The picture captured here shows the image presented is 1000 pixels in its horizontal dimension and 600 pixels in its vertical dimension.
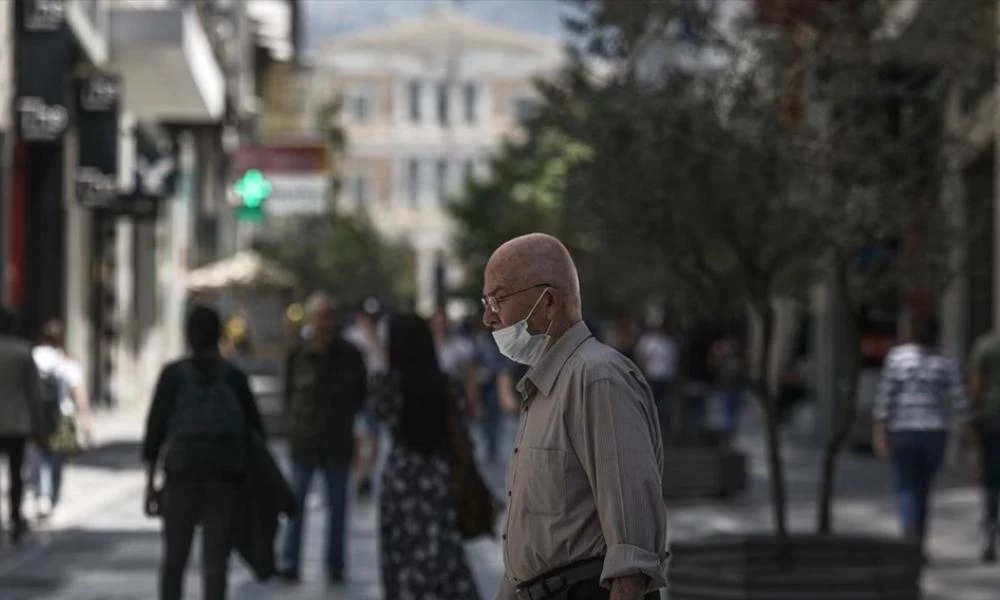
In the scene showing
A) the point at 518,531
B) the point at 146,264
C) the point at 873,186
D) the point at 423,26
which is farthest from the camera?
the point at 423,26

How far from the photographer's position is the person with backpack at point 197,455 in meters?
10.3

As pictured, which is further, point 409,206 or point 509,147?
point 409,206

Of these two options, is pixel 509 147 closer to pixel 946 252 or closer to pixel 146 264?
pixel 146 264

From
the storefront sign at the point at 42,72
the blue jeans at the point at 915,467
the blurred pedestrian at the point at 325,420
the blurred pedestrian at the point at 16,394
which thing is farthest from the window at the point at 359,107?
the blurred pedestrian at the point at 325,420

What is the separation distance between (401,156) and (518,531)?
123m

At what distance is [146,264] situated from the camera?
140 ft

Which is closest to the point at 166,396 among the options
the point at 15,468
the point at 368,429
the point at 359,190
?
the point at 15,468

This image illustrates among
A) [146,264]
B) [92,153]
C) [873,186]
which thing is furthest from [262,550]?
[146,264]

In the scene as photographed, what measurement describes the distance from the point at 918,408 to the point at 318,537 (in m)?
4.87

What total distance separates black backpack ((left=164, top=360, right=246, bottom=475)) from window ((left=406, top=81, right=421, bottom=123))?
119428mm

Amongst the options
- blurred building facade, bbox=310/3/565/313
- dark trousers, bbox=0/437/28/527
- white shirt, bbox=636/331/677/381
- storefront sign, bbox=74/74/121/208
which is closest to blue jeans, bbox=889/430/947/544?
dark trousers, bbox=0/437/28/527

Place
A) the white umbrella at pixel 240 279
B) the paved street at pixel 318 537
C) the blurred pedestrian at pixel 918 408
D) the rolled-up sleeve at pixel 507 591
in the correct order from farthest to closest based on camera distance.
→ 1. the white umbrella at pixel 240 279
2. the blurred pedestrian at pixel 918 408
3. the paved street at pixel 318 537
4. the rolled-up sleeve at pixel 507 591

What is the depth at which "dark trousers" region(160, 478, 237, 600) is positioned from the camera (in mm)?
10320

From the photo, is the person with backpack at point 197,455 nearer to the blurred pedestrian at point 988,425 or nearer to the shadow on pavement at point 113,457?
the blurred pedestrian at point 988,425
